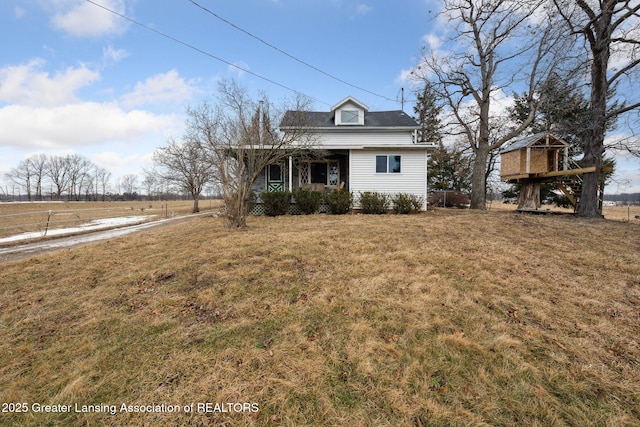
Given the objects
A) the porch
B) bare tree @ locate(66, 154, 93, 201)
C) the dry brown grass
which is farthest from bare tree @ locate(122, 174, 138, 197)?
the porch

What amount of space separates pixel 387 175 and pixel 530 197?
7.09 meters

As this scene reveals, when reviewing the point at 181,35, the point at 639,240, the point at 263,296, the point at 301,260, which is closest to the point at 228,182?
the point at 301,260

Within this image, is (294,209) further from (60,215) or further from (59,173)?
(59,173)

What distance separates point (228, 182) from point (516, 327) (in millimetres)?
7850

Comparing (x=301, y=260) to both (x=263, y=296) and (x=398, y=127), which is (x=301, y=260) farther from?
(x=398, y=127)

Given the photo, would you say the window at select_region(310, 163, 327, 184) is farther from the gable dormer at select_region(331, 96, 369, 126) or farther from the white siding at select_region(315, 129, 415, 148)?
the gable dormer at select_region(331, 96, 369, 126)

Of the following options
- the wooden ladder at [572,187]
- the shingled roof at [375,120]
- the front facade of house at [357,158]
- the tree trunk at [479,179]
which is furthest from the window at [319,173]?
the wooden ladder at [572,187]

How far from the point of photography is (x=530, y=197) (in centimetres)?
1248

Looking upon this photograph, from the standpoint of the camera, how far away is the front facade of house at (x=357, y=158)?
13258 mm

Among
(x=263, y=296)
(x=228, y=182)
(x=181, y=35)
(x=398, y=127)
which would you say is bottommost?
(x=263, y=296)

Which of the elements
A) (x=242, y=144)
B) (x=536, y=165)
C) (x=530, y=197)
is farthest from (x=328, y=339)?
(x=530, y=197)

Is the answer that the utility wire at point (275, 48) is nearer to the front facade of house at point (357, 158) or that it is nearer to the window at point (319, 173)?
the front facade of house at point (357, 158)

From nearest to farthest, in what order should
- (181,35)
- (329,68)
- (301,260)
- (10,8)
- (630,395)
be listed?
(630,395)
(301,260)
(10,8)
(181,35)
(329,68)

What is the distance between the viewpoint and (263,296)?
12.3 ft
